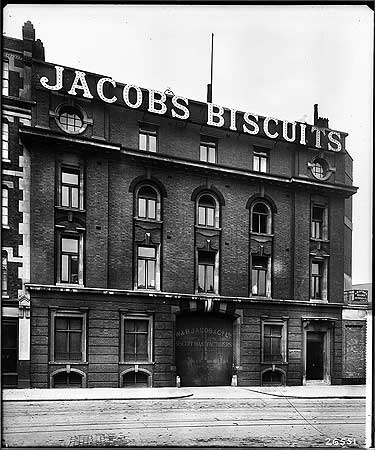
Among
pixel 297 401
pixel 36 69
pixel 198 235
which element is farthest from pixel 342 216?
pixel 36 69

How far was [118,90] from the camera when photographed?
22.3 ft

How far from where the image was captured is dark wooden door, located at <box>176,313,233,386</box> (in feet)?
23.0

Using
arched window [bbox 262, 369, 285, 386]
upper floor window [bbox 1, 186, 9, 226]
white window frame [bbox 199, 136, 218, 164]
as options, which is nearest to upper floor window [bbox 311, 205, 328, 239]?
white window frame [bbox 199, 136, 218, 164]

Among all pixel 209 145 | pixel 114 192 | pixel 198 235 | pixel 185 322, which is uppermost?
pixel 209 145

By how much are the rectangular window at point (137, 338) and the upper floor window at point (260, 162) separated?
280 cm

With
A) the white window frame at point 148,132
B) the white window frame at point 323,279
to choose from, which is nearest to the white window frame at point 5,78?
the white window frame at point 148,132

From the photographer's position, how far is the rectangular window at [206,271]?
7.07 m

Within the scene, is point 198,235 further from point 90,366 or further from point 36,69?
point 36,69

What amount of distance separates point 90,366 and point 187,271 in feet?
6.31

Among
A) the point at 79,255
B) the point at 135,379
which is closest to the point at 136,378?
the point at 135,379

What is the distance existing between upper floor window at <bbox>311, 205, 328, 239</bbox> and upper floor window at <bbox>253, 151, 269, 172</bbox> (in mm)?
1007

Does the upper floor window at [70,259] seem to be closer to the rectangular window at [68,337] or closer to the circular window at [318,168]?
the rectangular window at [68,337]

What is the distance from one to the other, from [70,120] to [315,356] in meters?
5.12

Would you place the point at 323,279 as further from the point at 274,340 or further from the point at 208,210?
the point at 208,210
